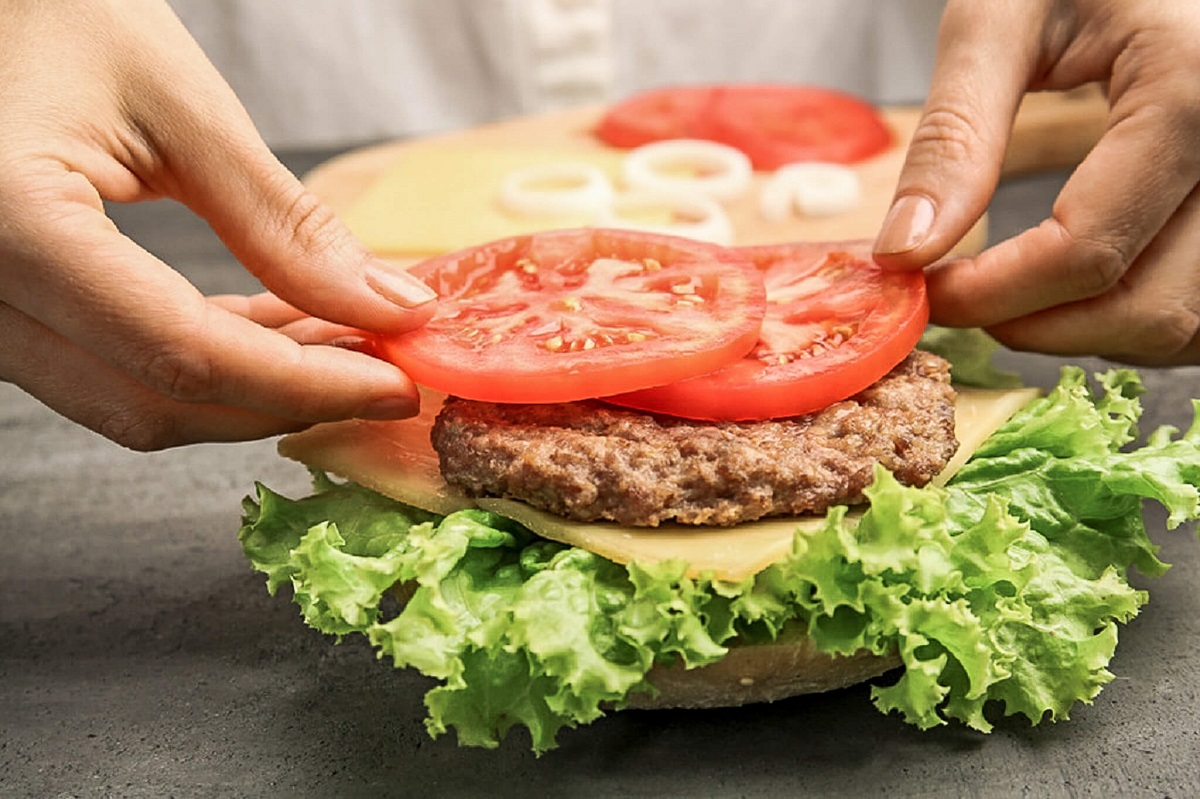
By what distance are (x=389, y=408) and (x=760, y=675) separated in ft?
3.18

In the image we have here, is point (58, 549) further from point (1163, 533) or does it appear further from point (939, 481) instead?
point (1163, 533)

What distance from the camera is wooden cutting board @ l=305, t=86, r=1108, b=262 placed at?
534 cm

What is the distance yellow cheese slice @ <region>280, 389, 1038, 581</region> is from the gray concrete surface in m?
0.42

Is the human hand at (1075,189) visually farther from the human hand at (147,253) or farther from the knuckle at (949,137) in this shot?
the human hand at (147,253)

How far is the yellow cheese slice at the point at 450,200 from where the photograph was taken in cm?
532

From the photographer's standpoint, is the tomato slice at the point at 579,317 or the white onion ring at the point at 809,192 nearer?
the tomato slice at the point at 579,317

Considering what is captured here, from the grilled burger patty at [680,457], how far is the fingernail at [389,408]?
81 mm

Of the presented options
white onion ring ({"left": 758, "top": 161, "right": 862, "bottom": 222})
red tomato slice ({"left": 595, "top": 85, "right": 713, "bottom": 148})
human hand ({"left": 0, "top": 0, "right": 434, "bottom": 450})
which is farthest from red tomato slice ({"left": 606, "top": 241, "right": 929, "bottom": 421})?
red tomato slice ({"left": 595, "top": 85, "right": 713, "bottom": 148})

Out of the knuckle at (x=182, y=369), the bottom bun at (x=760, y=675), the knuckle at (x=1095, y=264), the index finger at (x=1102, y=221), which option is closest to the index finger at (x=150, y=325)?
the knuckle at (x=182, y=369)

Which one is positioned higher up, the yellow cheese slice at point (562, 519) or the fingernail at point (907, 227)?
the fingernail at point (907, 227)

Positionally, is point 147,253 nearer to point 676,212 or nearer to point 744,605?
point 744,605

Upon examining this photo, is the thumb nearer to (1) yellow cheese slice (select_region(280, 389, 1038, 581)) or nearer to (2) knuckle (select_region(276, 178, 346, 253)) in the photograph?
(1) yellow cheese slice (select_region(280, 389, 1038, 581))

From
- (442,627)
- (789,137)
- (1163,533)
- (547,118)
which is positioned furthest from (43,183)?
(547,118)

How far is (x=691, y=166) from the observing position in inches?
237
